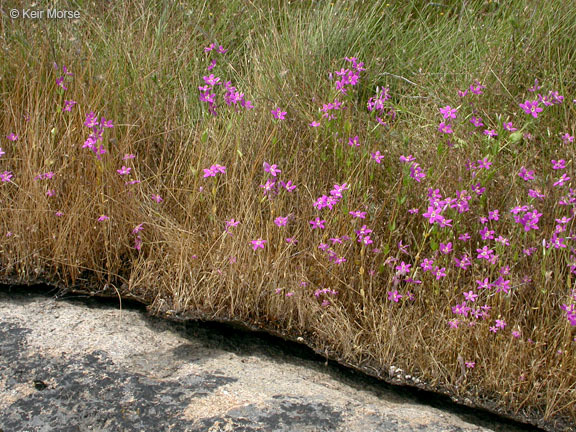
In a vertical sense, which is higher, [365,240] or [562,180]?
[562,180]

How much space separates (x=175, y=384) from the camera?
204cm

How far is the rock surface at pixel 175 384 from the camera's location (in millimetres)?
1894

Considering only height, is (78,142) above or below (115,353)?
above

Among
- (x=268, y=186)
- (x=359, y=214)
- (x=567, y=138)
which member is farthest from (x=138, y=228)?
(x=567, y=138)

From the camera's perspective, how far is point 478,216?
2422 millimetres

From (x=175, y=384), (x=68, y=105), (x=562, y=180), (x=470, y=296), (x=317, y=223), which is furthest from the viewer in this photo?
(x=68, y=105)

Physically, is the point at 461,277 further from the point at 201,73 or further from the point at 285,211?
the point at 201,73

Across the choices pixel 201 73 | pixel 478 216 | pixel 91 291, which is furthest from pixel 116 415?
pixel 201 73

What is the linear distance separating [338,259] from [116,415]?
3.06 feet

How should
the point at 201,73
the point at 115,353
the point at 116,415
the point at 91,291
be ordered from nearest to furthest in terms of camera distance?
1. the point at 116,415
2. the point at 115,353
3. the point at 91,291
4. the point at 201,73

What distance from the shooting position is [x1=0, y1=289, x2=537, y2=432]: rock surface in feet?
6.21

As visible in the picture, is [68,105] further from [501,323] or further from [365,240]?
[501,323]

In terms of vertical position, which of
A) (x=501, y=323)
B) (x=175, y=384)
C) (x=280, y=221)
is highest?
(x=280, y=221)

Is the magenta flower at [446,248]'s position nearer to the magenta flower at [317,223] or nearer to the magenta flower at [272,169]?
the magenta flower at [317,223]
